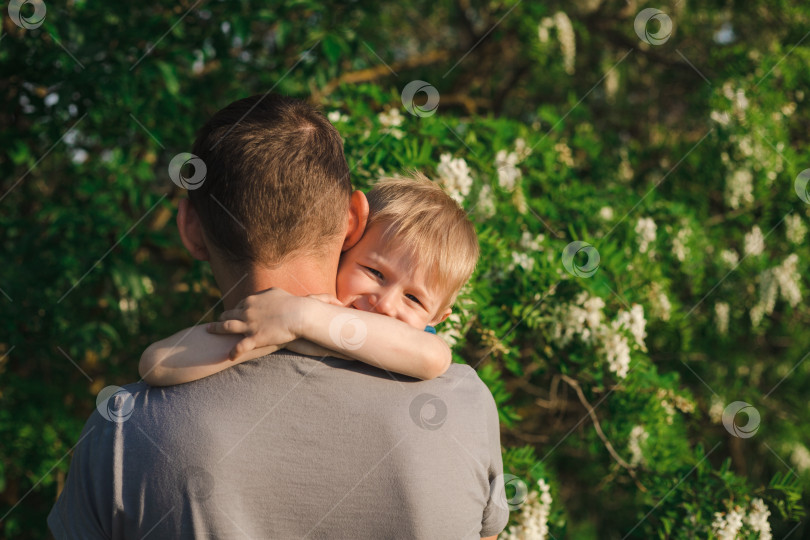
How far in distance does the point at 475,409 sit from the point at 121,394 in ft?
1.94

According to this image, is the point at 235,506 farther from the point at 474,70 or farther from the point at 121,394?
the point at 474,70

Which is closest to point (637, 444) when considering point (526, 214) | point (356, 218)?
point (526, 214)

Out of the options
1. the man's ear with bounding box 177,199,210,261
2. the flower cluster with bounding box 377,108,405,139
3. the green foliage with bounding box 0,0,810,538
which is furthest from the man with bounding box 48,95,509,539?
the flower cluster with bounding box 377,108,405,139

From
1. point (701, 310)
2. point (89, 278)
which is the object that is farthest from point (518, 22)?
point (89, 278)

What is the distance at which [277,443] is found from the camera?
1014 millimetres

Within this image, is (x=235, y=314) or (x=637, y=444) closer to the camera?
(x=235, y=314)

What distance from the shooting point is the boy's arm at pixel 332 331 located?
40.9 inches

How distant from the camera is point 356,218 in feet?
4.82

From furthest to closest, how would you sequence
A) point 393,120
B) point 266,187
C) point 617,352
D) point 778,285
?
point 778,285 → point 393,120 → point 617,352 → point 266,187

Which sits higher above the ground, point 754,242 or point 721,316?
point 754,242

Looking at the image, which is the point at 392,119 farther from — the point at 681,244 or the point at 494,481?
the point at 494,481

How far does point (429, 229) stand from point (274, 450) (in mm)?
716

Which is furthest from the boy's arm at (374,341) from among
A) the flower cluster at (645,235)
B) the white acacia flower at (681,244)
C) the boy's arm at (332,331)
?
the white acacia flower at (681,244)

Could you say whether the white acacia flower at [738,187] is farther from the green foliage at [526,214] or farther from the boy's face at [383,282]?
the boy's face at [383,282]
